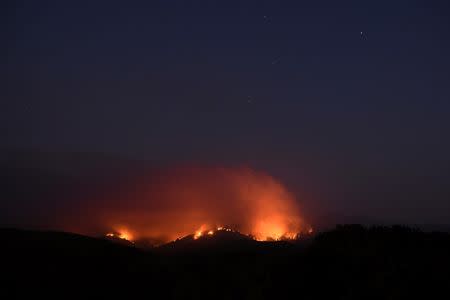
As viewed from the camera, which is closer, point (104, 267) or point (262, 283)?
point (262, 283)

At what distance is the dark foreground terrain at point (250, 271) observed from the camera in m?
14.4

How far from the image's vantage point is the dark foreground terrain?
14.4 meters

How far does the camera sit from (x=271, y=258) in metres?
19.7

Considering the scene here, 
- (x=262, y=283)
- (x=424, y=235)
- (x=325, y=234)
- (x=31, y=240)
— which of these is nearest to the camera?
(x=262, y=283)

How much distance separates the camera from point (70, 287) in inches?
712

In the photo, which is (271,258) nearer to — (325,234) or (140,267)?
(325,234)

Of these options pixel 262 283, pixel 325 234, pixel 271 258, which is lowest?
pixel 262 283

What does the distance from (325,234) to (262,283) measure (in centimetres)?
727

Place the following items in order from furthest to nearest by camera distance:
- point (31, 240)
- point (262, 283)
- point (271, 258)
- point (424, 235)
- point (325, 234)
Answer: point (31, 240), point (325, 234), point (424, 235), point (271, 258), point (262, 283)

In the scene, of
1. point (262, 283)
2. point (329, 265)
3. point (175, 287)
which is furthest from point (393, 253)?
point (175, 287)

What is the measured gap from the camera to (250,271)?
702 inches

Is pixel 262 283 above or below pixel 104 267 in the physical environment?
below

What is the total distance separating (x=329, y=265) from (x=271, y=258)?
3399 millimetres

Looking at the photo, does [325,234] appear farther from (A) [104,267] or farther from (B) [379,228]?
(A) [104,267]
